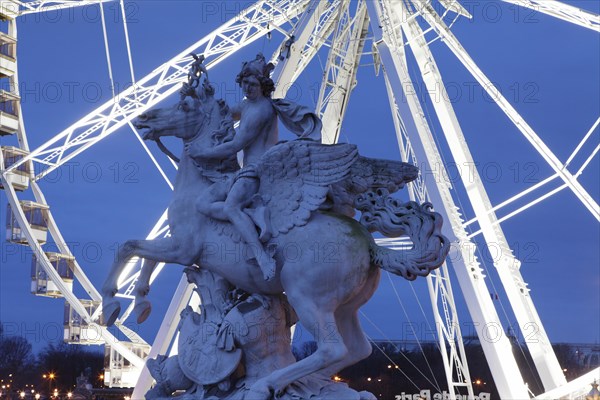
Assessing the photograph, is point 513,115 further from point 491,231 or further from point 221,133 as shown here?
point 221,133

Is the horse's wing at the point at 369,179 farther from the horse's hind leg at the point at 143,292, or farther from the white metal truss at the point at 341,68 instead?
the white metal truss at the point at 341,68

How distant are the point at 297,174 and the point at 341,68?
11.8 metres

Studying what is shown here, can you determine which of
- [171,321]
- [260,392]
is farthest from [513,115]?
[260,392]

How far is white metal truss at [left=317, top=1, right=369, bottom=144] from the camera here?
18094 millimetres

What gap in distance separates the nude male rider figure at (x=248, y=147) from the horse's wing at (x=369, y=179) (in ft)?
1.89

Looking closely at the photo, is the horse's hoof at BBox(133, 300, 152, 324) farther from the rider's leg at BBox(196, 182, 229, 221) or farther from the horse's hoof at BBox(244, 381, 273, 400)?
the horse's hoof at BBox(244, 381, 273, 400)

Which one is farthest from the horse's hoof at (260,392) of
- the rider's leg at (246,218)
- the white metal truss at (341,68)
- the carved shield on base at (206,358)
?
the white metal truss at (341,68)

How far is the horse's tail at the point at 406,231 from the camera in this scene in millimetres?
6461

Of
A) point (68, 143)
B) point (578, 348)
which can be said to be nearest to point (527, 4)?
point (68, 143)

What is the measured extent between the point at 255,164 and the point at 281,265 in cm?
72

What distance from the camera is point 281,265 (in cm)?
652

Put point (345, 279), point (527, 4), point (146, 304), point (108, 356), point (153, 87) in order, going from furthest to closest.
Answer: point (108, 356) → point (153, 87) → point (527, 4) → point (146, 304) → point (345, 279)

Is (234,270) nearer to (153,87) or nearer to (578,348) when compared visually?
(153,87)

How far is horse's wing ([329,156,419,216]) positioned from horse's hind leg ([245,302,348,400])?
802 millimetres
